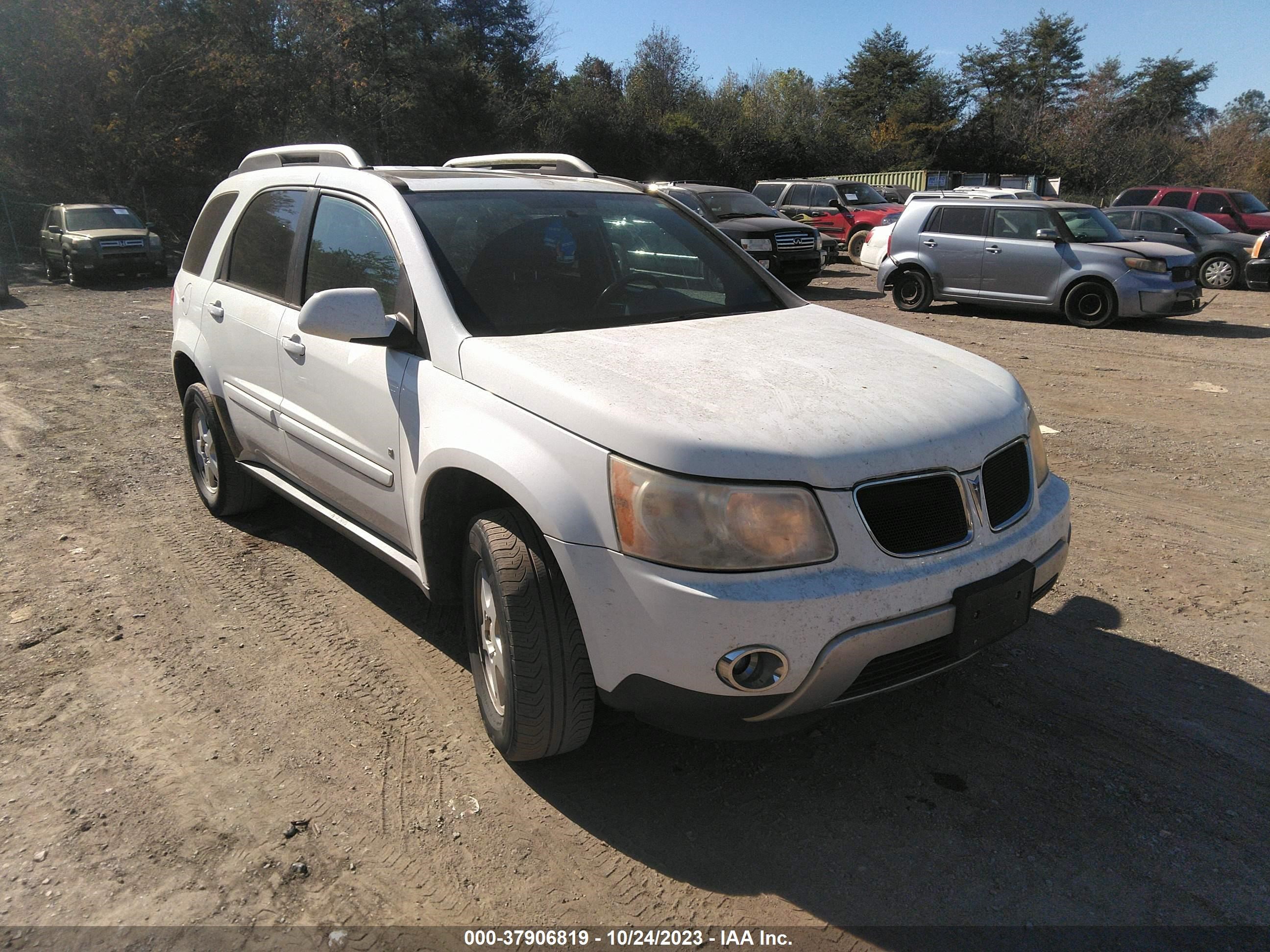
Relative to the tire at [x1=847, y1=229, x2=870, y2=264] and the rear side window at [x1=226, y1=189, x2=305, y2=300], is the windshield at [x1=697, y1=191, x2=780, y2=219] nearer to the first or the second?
the tire at [x1=847, y1=229, x2=870, y2=264]

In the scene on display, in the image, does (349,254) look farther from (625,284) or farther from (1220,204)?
(1220,204)

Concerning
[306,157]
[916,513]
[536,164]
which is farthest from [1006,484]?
[306,157]

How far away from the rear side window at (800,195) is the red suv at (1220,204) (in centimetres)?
665

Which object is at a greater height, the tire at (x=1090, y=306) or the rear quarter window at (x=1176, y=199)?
the rear quarter window at (x=1176, y=199)

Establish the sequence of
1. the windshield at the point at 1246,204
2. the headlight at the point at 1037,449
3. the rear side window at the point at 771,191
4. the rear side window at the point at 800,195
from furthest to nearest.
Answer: the rear side window at the point at 771,191 → the rear side window at the point at 800,195 → the windshield at the point at 1246,204 → the headlight at the point at 1037,449

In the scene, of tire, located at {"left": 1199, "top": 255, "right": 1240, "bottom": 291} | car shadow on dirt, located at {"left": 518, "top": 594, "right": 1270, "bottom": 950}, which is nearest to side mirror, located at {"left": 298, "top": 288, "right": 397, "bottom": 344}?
car shadow on dirt, located at {"left": 518, "top": 594, "right": 1270, "bottom": 950}

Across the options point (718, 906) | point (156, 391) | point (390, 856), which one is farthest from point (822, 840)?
point (156, 391)

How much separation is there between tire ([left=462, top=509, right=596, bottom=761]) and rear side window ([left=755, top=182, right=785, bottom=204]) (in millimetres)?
20888

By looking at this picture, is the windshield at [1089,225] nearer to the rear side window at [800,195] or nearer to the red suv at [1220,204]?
the red suv at [1220,204]

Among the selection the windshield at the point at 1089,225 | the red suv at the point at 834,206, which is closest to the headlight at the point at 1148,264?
the windshield at the point at 1089,225

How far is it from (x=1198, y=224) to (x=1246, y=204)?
2781 millimetres

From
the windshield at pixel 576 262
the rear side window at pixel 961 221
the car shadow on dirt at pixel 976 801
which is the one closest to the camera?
the car shadow on dirt at pixel 976 801

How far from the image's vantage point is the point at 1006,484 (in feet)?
9.16

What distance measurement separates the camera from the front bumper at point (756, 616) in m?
2.31
